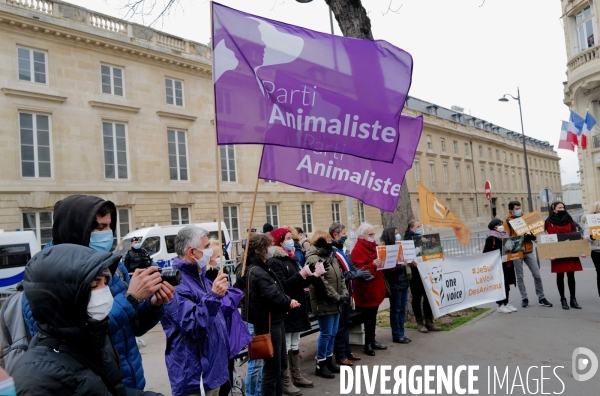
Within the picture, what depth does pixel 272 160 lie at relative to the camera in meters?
4.92

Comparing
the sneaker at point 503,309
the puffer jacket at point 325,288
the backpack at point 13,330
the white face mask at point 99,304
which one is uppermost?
the white face mask at point 99,304

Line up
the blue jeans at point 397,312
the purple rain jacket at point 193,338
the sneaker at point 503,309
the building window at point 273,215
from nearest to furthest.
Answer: the purple rain jacket at point 193,338
the blue jeans at point 397,312
the sneaker at point 503,309
the building window at point 273,215

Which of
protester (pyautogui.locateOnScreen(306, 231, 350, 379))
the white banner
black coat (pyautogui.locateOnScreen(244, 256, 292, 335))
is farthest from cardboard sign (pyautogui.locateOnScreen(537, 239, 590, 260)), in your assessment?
black coat (pyautogui.locateOnScreen(244, 256, 292, 335))

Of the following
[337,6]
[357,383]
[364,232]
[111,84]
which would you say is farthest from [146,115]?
[357,383]

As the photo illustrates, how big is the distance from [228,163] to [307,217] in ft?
23.8

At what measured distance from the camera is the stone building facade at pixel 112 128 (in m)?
18.7

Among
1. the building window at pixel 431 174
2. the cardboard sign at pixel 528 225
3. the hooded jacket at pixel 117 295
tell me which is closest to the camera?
the hooded jacket at pixel 117 295

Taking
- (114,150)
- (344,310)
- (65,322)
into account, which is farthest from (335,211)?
(65,322)

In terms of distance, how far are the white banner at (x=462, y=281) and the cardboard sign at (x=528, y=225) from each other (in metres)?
0.65

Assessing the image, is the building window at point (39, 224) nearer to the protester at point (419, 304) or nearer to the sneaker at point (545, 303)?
the protester at point (419, 304)

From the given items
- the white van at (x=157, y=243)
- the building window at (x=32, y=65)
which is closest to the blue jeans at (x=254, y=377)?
the white van at (x=157, y=243)

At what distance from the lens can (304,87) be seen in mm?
4664

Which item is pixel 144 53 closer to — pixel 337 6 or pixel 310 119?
pixel 337 6

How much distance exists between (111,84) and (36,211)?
7.24 m
